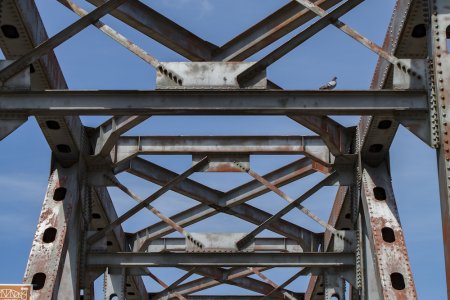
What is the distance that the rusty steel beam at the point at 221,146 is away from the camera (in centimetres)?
2261

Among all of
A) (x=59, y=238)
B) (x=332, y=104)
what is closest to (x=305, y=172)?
(x=59, y=238)

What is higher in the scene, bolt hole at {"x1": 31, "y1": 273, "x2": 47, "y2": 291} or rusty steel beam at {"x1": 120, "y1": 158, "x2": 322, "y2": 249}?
rusty steel beam at {"x1": 120, "y1": 158, "x2": 322, "y2": 249}

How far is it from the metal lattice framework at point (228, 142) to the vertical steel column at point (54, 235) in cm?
3

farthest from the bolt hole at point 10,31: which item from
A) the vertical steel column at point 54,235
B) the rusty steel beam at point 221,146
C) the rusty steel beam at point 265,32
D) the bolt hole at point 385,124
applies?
the bolt hole at point 385,124

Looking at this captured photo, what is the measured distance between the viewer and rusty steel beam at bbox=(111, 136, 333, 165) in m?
22.6

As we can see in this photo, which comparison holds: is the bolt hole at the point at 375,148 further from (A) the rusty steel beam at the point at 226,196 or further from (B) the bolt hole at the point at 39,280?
(B) the bolt hole at the point at 39,280

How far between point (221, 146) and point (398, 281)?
6.05m

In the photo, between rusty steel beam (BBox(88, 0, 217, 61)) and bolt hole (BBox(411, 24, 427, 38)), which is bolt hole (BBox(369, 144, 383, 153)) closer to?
bolt hole (BBox(411, 24, 427, 38))

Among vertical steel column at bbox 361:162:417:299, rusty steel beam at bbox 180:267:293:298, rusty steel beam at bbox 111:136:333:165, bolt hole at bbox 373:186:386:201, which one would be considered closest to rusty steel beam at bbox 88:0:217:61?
vertical steel column at bbox 361:162:417:299

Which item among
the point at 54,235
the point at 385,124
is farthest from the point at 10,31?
the point at 385,124

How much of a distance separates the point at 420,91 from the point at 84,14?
5475mm

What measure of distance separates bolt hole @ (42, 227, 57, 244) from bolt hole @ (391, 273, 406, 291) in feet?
22.7

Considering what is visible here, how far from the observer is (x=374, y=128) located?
19.8 m

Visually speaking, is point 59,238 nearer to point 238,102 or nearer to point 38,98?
point 38,98
